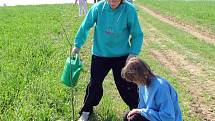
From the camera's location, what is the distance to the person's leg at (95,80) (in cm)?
667

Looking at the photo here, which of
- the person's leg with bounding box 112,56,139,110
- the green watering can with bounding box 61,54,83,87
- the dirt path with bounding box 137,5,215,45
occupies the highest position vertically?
the green watering can with bounding box 61,54,83,87

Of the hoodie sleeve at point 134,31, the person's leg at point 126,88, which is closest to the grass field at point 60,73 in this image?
the person's leg at point 126,88

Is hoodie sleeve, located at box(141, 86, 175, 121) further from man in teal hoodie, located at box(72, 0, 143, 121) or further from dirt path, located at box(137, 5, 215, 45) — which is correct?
dirt path, located at box(137, 5, 215, 45)

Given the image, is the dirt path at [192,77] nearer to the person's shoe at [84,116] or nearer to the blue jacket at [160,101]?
the person's shoe at [84,116]

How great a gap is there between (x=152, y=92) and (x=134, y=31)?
1.69 m

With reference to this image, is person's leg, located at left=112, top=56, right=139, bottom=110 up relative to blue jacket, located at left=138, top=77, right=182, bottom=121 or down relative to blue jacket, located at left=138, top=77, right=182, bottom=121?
down

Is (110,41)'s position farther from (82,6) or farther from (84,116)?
(82,6)

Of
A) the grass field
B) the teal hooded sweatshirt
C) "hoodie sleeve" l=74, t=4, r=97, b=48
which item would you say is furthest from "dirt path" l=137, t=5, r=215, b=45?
"hoodie sleeve" l=74, t=4, r=97, b=48

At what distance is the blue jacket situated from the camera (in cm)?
477

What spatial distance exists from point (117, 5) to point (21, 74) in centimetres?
328

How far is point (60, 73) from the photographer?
9273 mm

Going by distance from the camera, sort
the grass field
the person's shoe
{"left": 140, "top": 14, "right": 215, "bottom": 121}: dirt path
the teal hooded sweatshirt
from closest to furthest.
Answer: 1. the teal hooded sweatshirt
2. the person's shoe
3. the grass field
4. {"left": 140, "top": 14, "right": 215, "bottom": 121}: dirt path

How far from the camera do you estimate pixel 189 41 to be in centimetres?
1549

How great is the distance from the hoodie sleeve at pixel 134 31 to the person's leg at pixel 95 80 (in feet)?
1.53
